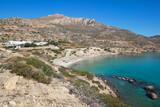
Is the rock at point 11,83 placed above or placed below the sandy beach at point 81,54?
above

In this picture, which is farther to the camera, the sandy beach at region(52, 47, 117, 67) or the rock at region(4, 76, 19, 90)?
the sandy beach at region(52, 47, 117, 67)

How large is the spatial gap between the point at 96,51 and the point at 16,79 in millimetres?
117191

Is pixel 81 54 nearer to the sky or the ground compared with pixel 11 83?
nearer to the ground

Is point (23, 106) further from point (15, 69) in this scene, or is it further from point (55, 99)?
point (15, 69)

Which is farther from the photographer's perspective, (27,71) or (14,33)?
(14,33)

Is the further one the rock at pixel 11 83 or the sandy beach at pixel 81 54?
the sandy beach at pixel 81 54

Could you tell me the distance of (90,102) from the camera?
18.2m

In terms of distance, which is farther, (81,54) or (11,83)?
(81,54)

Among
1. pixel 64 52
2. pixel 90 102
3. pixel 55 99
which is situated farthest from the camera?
pixel 64 52

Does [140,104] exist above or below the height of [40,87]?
below

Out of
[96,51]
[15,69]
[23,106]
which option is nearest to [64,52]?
A: [96,51]

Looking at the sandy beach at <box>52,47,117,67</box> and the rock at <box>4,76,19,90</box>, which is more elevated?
the rock at <box>4,76,19,90</box>

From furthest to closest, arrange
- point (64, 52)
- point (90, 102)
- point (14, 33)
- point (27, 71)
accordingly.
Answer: point (14, 33)
point (64, 52)
point (27, 71)
point (90, 102)

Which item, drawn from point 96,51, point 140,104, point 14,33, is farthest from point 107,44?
point 140,104
